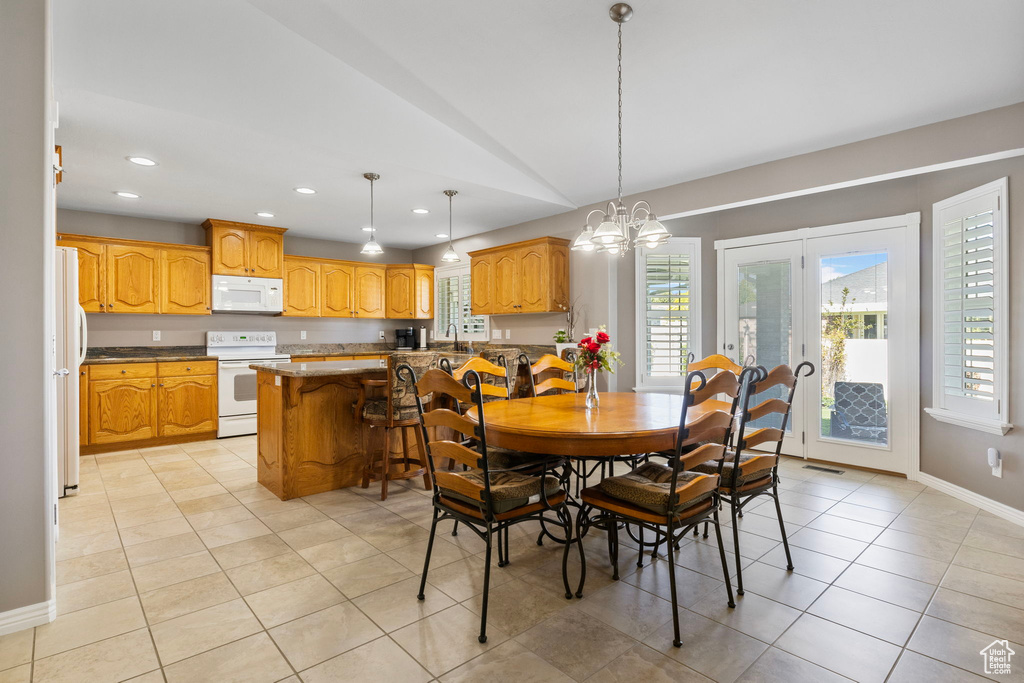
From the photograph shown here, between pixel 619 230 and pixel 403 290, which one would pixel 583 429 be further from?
pixel 403 290

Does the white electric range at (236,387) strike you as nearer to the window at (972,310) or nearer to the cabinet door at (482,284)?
the cabinet door at (482,284)

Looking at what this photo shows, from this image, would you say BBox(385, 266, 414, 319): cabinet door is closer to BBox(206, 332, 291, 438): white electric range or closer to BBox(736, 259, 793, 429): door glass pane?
BBox(206, 332, 291, 438): white electric range

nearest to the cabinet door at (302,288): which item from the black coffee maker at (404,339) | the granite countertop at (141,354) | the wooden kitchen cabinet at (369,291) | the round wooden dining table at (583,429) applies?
the wooden kitchen cabinet at (369,291)

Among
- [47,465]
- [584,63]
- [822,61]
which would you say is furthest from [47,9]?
[822,61]

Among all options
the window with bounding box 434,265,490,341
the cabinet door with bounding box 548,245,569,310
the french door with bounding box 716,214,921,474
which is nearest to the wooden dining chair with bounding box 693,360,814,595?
the french door with bounding box 716,214,921,474

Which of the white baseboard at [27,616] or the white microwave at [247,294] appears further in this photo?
the white microwave at [247,294]

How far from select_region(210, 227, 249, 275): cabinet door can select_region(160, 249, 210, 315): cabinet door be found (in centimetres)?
15

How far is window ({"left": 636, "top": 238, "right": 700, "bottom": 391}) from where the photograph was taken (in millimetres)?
5062

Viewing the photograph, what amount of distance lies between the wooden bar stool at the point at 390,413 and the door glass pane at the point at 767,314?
3.03 m

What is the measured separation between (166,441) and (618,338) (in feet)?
15.8

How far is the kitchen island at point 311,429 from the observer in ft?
11.6

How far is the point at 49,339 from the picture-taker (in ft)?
6.71

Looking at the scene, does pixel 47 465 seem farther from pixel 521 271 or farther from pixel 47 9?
pixel 521 271

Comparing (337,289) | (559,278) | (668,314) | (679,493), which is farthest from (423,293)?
(679,493)
